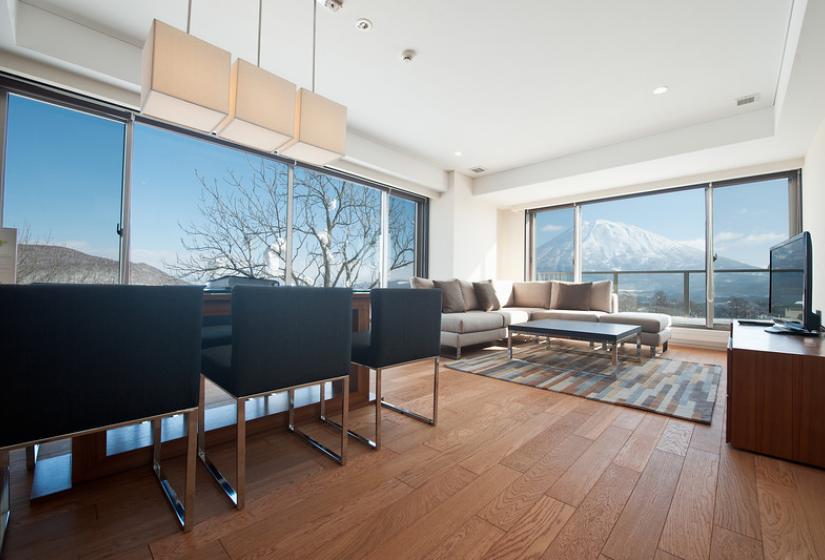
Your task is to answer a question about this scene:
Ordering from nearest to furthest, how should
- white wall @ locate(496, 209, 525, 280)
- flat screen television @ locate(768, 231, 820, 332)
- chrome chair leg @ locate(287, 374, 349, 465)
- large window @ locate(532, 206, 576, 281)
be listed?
1. chrome chair leg @ locate(287, 374, 349, 465)
2. flat screen television @ locate(768, 231, 820, 332)
3. large window @ locate(532, 206, 576, 281)
4. white wall @ locate(496, 209, 525, 280)

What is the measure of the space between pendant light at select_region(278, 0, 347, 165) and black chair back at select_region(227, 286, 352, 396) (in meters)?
1.15

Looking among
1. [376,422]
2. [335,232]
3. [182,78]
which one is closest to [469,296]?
[335,232]

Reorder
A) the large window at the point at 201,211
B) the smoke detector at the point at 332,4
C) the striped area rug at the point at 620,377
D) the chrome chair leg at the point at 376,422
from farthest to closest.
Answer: the large window at the point at 201,211 < the striped area rug at the point at 620,377 < the smoke detector at the point at 332,4 < the chrome chair leg at the point at 376,422

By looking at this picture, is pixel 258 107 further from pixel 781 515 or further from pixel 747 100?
pixel 747 100

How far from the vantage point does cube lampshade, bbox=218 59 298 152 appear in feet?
6.34

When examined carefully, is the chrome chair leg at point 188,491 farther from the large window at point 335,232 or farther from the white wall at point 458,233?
the white wall at point 458,233

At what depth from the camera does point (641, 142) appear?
434 cm

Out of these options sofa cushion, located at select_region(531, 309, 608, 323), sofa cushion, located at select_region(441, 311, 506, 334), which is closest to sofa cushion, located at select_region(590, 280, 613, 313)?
sofa cushion, located at select_region(531, 309, 608, 323)

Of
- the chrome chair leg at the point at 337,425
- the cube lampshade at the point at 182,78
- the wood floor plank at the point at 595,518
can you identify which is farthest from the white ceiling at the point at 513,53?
the wood floor plank at the point at 595,518

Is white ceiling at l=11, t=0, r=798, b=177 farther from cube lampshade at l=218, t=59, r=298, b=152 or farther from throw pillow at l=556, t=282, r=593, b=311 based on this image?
throw pillow at l=556, t=282, r=593, b=311

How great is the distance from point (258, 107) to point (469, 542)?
224 centimetres

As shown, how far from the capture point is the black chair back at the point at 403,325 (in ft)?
5.96

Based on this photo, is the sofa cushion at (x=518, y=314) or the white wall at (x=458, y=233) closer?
the sofa cushion at (x=518, y=314)

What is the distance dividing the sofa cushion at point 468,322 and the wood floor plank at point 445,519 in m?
2.43
